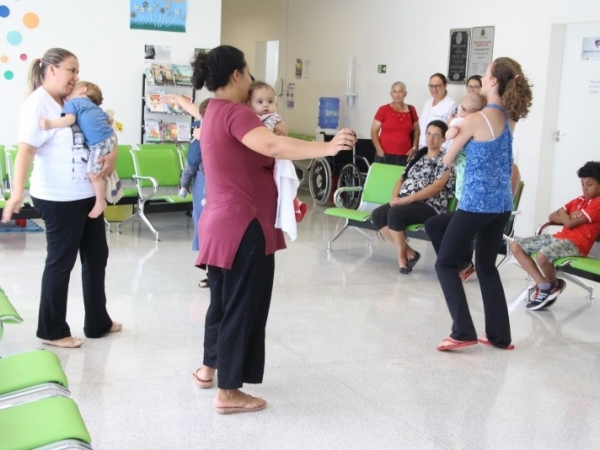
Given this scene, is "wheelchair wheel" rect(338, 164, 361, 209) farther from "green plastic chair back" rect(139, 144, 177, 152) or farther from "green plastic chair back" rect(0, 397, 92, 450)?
"green plastic chair back" rect(0, 397, 92, 450)

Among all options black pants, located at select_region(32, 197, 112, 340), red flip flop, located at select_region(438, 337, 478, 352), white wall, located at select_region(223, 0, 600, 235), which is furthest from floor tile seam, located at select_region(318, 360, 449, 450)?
white wall, located at select_region(223, 0, 600, 235)

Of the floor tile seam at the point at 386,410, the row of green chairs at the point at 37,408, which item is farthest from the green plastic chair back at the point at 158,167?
the row of green chairs at the point at 37,408

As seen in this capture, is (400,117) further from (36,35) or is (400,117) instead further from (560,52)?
(36,35)

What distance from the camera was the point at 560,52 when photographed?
8570 millimetres

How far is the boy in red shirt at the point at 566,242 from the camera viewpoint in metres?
5.82

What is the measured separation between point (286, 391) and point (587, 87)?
5.66m

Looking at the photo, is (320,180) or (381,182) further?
(320,180)

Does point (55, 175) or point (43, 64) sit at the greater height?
point (43, 64)

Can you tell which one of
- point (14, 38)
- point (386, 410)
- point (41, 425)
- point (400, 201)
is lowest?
point (386, 410)

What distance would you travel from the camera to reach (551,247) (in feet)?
19.1

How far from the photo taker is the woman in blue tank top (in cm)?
449

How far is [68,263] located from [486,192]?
2272 mm

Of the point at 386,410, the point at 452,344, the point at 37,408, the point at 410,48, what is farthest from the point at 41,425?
the point at 410,48

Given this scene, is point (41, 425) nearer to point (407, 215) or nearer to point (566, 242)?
point (566, 242)
